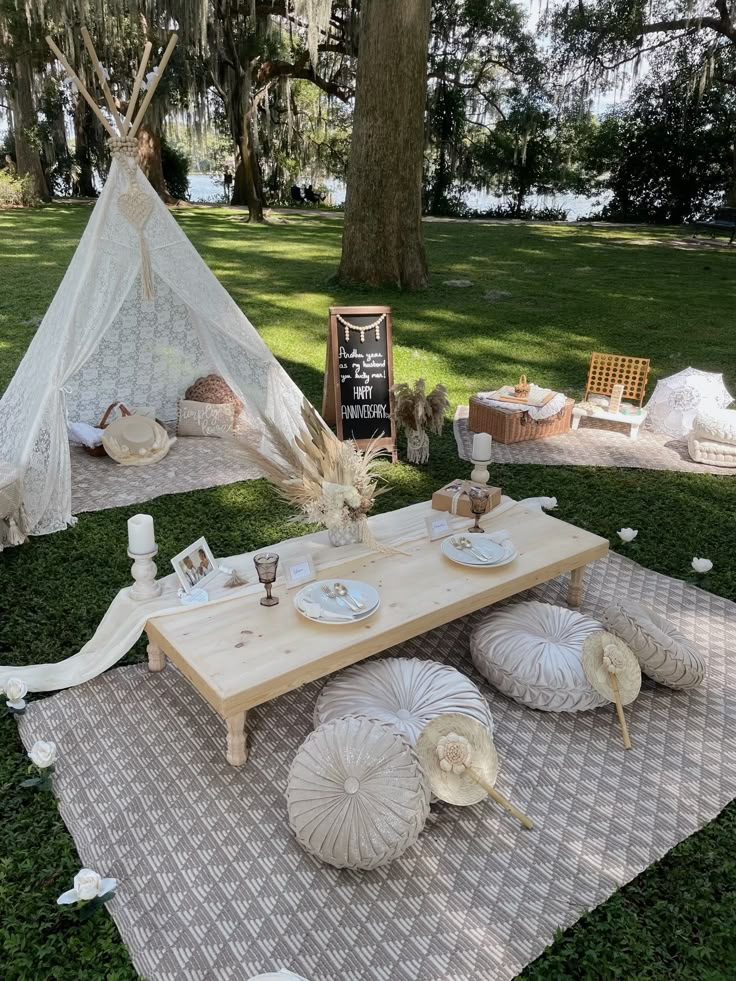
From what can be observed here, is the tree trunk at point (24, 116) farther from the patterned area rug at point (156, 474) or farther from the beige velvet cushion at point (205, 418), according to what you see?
the patterned area rug at point (156, 474)

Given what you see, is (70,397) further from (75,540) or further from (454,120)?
(454,120)

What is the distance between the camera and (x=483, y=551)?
10.9 ft

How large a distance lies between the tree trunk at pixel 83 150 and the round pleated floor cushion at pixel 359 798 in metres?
23.5

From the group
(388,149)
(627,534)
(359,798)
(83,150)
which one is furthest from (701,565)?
(83,150)

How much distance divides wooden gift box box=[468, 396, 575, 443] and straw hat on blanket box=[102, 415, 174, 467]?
252 centimetres

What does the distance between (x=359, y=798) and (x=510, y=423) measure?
4.17m

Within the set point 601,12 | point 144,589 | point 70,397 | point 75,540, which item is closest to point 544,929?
point 144,589

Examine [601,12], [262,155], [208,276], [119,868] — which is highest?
[601,12]

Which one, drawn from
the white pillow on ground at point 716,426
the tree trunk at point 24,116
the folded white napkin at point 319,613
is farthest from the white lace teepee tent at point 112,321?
the tree trunk at point 24,116

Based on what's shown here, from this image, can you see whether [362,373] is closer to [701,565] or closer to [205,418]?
[205,418]

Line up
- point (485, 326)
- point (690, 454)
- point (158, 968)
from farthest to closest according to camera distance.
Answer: point (485, 326)
point (690, 454)
point (158, 968)

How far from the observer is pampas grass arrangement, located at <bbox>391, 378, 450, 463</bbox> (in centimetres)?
535

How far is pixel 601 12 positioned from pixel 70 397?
759 inches

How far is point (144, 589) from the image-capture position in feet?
9.87
